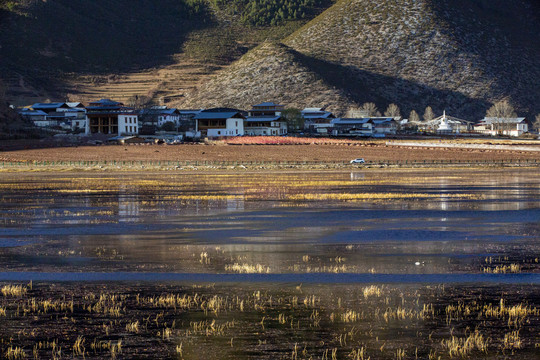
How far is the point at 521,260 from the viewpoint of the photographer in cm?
2472

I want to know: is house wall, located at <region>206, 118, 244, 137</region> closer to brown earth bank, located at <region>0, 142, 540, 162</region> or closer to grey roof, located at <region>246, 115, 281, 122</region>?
grey roof, located at <region>246, 115, 281, 122</region>

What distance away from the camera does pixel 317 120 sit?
619ft

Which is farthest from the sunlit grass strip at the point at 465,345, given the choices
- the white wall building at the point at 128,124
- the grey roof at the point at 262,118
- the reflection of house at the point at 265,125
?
the grey roof at the point at 262,118

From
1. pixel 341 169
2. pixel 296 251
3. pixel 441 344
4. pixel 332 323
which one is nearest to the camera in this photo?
pixel 441 344

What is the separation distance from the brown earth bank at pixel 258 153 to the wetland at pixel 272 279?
57441 millimetres

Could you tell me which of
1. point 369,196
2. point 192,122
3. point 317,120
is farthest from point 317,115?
point 369,196

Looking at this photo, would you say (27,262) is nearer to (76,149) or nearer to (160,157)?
(160,157)

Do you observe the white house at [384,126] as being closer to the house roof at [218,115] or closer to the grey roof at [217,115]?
the house roof at [218,115]

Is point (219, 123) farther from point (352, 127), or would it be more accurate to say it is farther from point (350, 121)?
point (350, 121)

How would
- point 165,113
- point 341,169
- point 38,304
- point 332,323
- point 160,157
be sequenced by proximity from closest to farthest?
point 332,323 < point 38,304 < point 341,169 < point 160,157 < point 165,113

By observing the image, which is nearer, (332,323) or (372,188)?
(332,323)

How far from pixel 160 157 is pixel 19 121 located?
5046 centimetres

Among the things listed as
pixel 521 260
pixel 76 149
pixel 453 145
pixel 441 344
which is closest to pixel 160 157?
pixel 76 149

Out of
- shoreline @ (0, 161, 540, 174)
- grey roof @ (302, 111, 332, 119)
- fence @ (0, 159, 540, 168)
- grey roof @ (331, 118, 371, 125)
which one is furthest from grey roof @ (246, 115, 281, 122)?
shoreline @ (0, 161, 540, 174)
